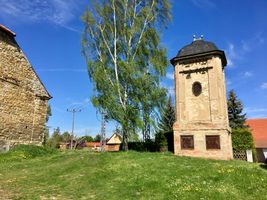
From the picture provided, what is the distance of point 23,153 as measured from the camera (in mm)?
19109

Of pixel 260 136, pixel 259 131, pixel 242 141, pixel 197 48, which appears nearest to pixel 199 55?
pixel 197 48

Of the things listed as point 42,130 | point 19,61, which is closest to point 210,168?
point 42,130

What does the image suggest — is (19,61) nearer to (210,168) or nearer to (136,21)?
(136,21)

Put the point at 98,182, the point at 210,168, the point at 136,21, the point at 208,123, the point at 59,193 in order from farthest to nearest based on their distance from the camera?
1. the point at 136,21
2. the point at 208,123
3. the point at 210,168
4. the point at 98,182
5. the point at 59,193

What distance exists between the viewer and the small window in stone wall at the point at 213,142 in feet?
65.5

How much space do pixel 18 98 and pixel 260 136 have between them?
3454cm

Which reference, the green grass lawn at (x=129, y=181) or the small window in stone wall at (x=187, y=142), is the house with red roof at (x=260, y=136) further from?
the green grass lawn at (x=129, y=181)

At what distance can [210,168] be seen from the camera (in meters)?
13.4

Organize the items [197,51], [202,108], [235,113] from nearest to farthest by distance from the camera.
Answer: [202,108] < [197,51] < [235,113]

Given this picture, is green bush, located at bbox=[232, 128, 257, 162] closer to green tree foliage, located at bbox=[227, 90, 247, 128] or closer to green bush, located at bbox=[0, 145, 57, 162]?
green tree foliage, located at bbox=[227, 90, 247, 128]

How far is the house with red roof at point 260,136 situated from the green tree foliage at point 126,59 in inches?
894

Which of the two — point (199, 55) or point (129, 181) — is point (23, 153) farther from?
point (199, 55)

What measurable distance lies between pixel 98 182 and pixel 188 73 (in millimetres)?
14555

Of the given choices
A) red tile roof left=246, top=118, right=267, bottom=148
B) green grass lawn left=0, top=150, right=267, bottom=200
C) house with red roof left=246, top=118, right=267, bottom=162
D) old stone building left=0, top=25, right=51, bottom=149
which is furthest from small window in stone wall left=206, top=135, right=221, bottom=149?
red tile roof left=246, top=118, right=267, bottom=148
